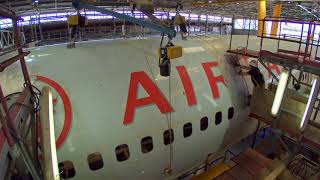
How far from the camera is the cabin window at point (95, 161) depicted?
5.12 meters

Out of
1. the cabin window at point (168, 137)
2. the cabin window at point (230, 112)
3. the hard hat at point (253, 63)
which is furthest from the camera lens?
the hard hat at point (253, 63)

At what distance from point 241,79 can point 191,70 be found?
2.08 meters

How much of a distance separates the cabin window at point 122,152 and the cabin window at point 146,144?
369mm

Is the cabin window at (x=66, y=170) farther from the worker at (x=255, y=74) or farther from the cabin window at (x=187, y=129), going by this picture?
the worker at (x=255, y=74)

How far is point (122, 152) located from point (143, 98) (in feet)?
4.07

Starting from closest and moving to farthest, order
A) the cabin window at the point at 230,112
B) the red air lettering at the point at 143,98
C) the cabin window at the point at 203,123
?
the red air lettering at the point at 143,98, the cabin window at the point at 203,123, the cabin window at the point at 230,112

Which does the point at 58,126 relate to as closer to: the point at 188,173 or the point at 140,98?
the point at 140,98

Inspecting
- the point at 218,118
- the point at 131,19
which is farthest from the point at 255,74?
the point at 131,19

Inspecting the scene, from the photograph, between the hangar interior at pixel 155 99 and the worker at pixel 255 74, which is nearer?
the hangar interior at pixel 155 99

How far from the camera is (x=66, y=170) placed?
4961 mm

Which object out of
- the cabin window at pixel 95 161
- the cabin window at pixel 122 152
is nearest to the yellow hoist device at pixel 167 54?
the cabin window at pixel 122 152

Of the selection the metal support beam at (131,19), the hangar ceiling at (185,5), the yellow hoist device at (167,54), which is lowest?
the yellow hoist device at (167,54)

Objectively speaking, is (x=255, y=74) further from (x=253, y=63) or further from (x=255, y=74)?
(x=253, y=63)

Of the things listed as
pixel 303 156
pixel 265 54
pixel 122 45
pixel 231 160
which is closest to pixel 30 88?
pixel 122 45
